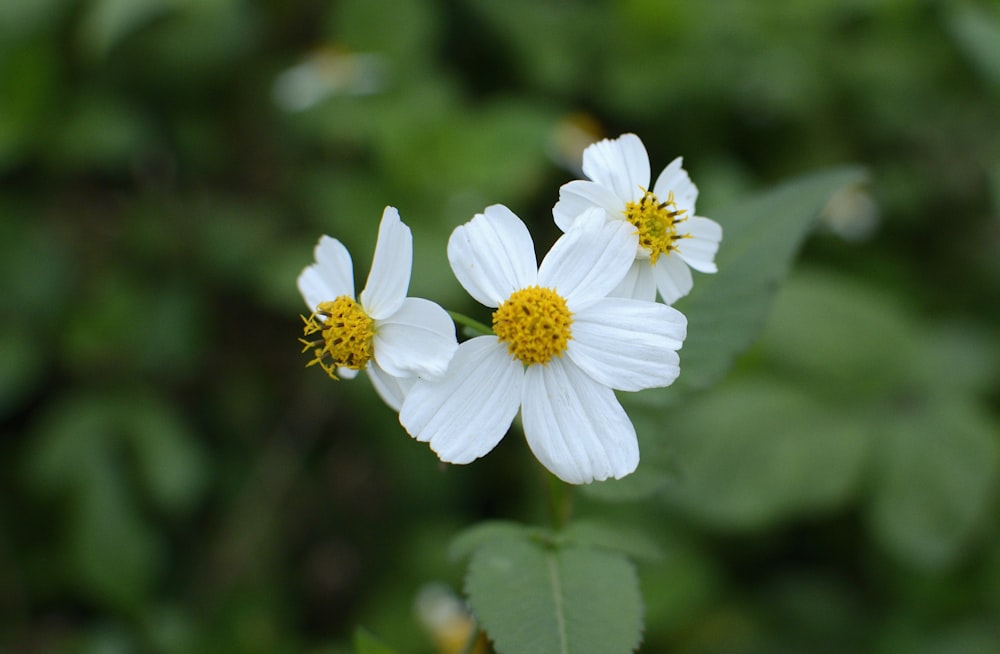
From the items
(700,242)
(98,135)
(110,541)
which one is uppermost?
(98,135)

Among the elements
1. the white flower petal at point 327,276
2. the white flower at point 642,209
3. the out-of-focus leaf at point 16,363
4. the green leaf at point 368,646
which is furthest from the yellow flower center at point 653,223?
the out-of-focus leaf at point 16,363

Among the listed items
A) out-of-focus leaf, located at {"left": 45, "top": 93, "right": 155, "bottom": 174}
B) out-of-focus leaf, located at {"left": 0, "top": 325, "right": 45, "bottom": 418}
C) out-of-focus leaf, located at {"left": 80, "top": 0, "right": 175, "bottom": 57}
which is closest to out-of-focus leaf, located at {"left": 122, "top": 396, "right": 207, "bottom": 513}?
out-of-focus leaf, located at {"left": 0, "top": 325, "right": 45, "bottom": 418}

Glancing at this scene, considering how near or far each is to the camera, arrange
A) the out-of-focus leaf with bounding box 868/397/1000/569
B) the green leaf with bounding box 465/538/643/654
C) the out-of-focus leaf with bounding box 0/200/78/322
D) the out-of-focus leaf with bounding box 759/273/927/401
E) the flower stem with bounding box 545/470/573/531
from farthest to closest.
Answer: the out-of-focus leaf with bounding box 0/200/78/322
the out-of-focus leaf with bounding box 759/273/927/401
the out-of-focus leaf with bounding box 868/397/1000/569
the flower stem with bounding box 545/470/573/531
the green leaf with bounding box 465/538/643/654

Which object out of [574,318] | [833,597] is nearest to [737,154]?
[833,597]

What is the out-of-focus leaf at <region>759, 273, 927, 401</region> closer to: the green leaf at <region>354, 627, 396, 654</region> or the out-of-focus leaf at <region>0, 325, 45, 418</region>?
the green leaf at <region>354, 627, 396, 654</region>

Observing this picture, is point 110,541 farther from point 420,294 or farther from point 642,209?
point 642,209

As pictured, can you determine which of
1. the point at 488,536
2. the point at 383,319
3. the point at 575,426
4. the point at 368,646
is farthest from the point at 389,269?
the point at 368,646

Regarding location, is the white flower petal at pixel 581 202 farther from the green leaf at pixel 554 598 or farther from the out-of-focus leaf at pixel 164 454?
the out-of-focus leaf at pixel 164 454

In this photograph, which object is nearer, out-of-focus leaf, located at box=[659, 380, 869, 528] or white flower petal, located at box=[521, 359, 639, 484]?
white flower petal, located at box=[521, 359, 639, 484]
